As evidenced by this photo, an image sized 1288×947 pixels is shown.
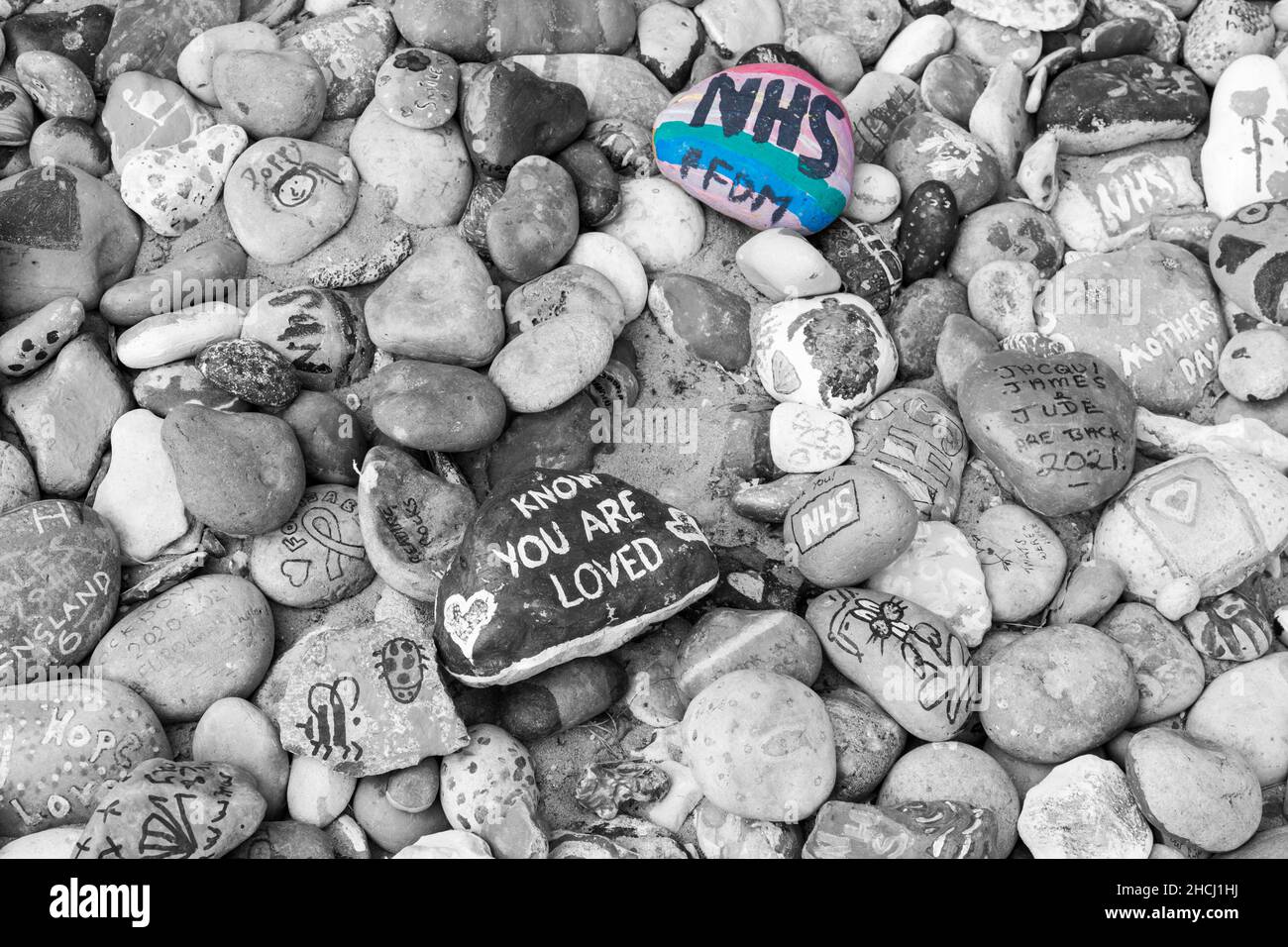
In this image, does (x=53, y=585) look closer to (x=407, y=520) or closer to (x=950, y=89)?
(x=407, y=520)

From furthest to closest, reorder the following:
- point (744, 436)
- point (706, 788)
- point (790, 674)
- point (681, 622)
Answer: point (744, 436) < point (681, 622) < point (790, 674) < point (706, 788)

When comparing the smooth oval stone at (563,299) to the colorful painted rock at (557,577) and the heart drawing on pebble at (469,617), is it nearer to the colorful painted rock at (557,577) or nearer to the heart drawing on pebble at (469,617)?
the colorful painted rock at (557,577)

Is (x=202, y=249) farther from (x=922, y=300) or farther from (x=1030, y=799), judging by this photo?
(x=1030, y=799)

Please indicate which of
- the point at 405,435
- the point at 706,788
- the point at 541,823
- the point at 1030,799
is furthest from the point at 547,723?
the point at 1030,799

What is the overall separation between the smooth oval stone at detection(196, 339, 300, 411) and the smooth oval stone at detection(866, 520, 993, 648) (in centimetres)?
165

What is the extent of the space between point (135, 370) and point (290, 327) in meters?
0.47

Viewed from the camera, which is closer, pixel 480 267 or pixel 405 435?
pixel 405 435

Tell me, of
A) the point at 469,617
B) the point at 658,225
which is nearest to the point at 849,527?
the point at 469,617

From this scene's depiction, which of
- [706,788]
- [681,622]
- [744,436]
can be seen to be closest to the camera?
[706,788]

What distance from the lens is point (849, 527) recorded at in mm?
2936

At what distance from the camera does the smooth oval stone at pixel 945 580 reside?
3010 mm

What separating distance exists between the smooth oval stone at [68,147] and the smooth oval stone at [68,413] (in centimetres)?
67

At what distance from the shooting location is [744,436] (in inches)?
131

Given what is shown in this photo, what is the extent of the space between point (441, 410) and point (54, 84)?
1.73 m
